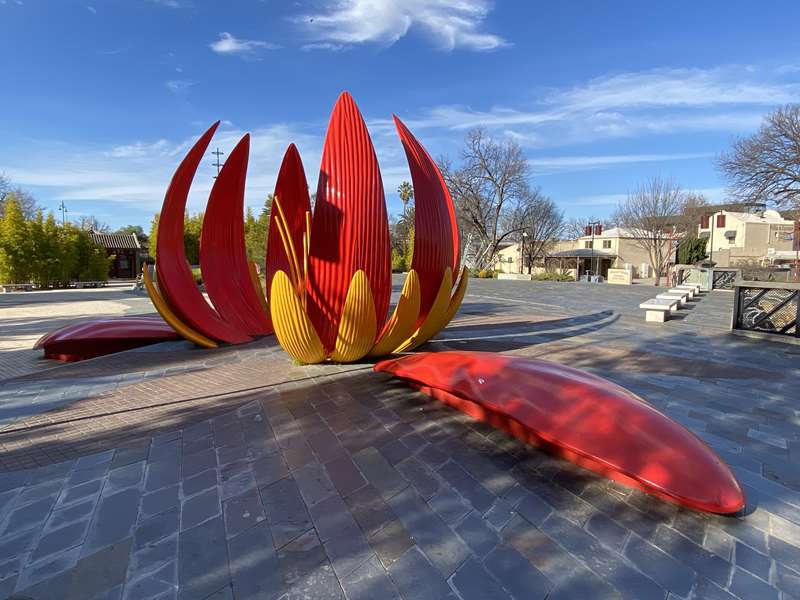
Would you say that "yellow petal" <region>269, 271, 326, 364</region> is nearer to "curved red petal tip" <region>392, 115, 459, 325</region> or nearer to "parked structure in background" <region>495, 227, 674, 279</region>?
→ "curved red petal tip" <region>392, 115, 459, 325</region>

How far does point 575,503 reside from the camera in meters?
2.73

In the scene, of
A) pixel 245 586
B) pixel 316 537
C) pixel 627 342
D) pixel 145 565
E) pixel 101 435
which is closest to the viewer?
pixel 245 586

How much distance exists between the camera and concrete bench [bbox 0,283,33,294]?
25344mm

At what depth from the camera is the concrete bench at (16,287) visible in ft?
83.1

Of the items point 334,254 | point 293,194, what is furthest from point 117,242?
point 334,254

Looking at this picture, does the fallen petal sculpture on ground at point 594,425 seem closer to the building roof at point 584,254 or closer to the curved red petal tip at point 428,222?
the curved red petal tip at point 428,222

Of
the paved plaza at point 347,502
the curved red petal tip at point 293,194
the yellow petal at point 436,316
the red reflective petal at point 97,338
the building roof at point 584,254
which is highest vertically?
the curved red petal tip at point 293,194

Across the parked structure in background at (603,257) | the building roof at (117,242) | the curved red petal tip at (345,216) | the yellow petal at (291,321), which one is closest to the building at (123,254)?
the building roof at (117,242)

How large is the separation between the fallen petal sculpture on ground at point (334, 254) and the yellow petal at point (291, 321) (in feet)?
0.04

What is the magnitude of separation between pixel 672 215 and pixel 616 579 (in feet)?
128

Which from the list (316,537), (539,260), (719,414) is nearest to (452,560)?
(316,537)

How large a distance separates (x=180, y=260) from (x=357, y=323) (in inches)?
157

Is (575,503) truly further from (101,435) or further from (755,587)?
(101,435)

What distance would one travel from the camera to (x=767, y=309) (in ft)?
29.7
